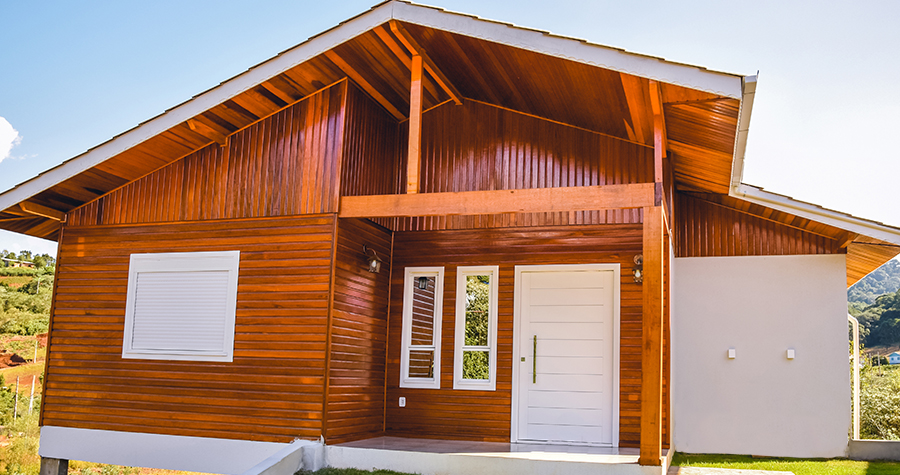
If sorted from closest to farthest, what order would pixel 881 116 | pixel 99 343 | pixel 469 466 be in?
pixel 469 466, pixel 99 343, pixel 881 116

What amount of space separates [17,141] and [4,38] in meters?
6.89

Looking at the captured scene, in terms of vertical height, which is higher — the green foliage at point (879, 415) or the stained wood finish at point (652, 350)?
the stained wood finish at point (652, 350)

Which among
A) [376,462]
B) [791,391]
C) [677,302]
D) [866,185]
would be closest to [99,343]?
[376,462]

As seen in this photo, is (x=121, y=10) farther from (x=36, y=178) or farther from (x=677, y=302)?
(x=677, y=302)

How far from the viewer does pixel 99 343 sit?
8.25 m

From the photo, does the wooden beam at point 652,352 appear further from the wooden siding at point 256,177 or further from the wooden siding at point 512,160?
the wooden siding at point 256,177

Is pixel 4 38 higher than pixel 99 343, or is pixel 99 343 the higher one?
pixel 4 38

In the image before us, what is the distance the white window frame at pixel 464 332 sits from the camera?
8430 mm

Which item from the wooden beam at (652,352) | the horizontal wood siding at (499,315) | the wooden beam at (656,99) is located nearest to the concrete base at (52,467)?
the horizontal wood siding at (499,315)

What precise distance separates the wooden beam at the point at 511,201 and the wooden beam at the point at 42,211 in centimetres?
391

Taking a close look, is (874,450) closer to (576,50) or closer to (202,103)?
(576,50)

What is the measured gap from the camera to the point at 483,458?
6.61 meters

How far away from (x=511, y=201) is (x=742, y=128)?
6.79 ft

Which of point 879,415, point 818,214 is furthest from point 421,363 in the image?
point 879,415
